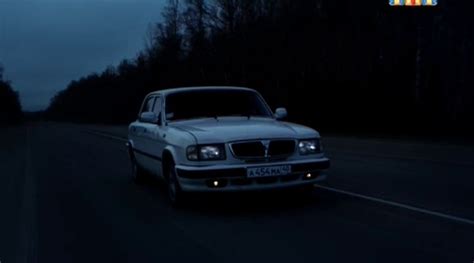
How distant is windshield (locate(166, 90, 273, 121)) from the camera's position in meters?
9.14

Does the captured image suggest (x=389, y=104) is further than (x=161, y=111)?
Yes

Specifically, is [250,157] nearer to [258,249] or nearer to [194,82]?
[258,249]

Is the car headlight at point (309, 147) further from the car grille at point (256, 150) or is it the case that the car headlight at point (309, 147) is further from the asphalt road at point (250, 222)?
the asphalt road at point (250, 222)

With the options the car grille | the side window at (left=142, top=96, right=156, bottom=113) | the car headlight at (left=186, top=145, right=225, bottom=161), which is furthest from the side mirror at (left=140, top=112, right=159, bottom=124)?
the car grille

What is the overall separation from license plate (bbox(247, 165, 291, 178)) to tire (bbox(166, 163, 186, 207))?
105 cm

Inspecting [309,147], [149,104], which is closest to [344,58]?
[149,104]

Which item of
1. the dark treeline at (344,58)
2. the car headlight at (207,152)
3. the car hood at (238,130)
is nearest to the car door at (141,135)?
the car hood at (238,130)

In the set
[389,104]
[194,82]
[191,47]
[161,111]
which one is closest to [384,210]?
[161,111]

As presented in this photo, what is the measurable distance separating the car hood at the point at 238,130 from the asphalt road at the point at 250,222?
94 cm

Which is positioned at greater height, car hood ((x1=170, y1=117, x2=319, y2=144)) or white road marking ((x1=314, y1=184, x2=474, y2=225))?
car hood ((x1=170, y1=117, x2=319, y2=144))

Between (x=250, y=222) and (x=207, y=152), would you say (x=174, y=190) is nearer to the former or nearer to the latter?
(x=207, y=152)

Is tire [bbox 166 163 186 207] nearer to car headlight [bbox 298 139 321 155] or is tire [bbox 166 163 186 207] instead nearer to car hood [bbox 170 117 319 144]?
car hood [bbox 170 117 319 144]

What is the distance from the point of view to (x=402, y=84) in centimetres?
3488

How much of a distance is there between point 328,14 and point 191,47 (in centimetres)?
1522
